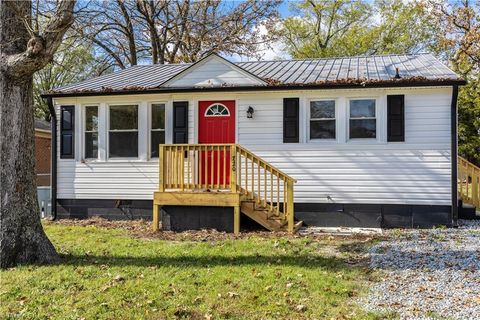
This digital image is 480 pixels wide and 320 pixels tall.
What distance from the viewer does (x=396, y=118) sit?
8164mm

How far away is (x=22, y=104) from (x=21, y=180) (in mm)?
1002

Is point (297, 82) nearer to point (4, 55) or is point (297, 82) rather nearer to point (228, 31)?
point (4, 55)

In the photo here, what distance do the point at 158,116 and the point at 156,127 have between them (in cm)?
26

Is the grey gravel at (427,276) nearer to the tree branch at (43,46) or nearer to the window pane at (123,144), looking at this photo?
the tree branch at (43,46)

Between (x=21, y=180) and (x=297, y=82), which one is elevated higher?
(x=297, y=82)

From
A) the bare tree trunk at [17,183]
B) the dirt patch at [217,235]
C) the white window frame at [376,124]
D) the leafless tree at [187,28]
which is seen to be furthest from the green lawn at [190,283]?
the leafless tree at [187,28]

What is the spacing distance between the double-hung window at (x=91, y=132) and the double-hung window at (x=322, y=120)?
5058 millimetres

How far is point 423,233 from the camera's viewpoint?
743 centimetres

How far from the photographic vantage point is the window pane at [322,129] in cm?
859

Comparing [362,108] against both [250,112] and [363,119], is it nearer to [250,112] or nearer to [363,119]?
[363,119]

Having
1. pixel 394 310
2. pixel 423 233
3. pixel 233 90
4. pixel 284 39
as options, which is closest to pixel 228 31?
pixel 284 39

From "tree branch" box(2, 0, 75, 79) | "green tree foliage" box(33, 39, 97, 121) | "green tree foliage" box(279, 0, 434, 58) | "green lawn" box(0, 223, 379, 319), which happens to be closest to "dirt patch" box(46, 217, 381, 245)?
"green lawn" box(0, 223, 379, 319)

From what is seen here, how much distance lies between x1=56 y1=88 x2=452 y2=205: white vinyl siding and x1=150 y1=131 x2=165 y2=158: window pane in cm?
27

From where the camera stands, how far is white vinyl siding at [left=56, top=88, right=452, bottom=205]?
318 inches
